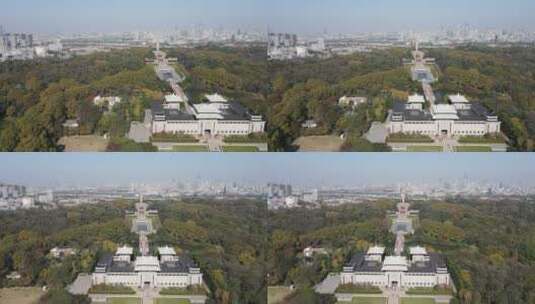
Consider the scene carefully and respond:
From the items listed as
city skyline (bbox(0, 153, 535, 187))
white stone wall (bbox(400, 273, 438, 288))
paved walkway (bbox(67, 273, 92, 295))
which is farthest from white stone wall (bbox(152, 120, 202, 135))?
white stone wall (bbox(400, 273, 438, 288))

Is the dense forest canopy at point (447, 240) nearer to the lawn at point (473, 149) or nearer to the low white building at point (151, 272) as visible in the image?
the lawn at point (473, 149)

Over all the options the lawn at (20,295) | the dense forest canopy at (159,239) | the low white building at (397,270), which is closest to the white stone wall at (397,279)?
the low white building at (397,270)

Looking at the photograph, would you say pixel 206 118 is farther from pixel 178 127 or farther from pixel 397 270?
pixel 397 270

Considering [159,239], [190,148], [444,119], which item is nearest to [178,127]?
[190,148]

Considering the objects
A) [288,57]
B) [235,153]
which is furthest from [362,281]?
[288,57]

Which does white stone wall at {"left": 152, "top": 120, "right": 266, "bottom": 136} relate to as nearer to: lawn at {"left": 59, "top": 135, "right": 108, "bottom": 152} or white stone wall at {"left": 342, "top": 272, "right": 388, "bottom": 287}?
lawn at {"left": 59, "top": 135, "right": 108, "bottom": 152}

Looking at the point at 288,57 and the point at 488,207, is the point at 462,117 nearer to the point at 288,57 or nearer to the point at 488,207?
the point at 488,207
